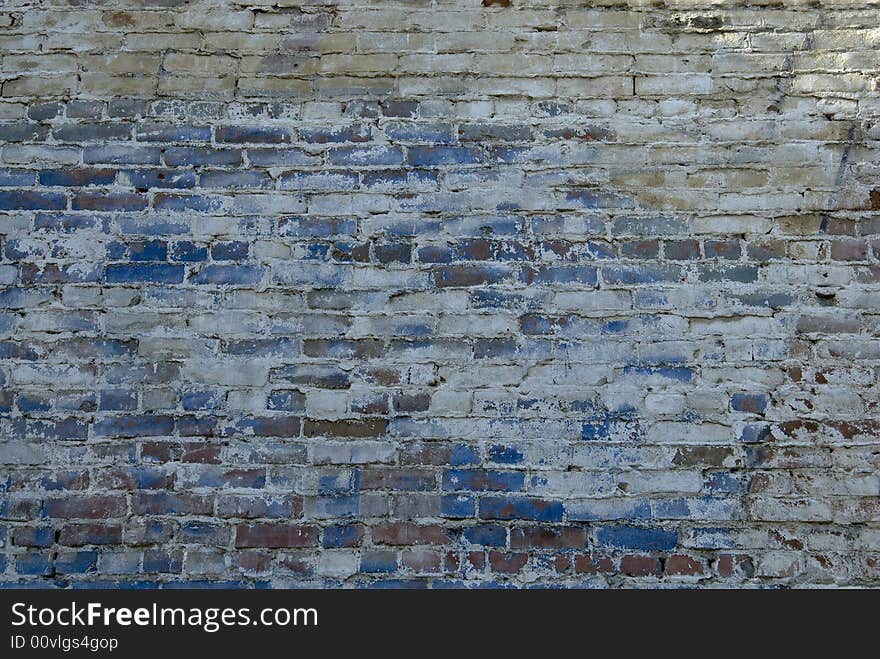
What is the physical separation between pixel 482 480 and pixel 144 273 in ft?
3.64

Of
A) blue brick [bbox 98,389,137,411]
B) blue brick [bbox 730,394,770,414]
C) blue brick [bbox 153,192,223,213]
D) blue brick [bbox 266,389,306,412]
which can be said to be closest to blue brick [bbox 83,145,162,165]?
blue brick [bbox 153,192,223,213]

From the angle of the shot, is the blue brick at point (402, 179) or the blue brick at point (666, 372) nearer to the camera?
the blue brick at point (666, 372)

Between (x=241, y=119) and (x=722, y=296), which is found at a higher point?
(x=241, y=119)

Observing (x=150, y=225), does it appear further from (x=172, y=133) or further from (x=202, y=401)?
(x=202, y=401)

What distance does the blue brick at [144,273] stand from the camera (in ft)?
8.20

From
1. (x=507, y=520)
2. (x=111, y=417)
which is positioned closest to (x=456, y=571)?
(x=507, y=520)

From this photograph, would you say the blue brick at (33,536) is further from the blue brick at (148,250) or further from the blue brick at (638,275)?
the blue brick at (638,275)

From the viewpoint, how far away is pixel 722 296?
97.7 inches

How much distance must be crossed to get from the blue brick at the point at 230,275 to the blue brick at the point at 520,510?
888 mm

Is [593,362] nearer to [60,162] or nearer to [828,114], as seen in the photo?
[828,114]

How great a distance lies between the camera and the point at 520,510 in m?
2.37

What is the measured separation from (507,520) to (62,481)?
1.20 meters

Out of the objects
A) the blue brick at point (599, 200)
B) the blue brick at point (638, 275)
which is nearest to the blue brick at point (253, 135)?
the blue brick at point (599, 200)


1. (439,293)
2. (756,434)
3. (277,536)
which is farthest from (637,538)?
(277,536)
